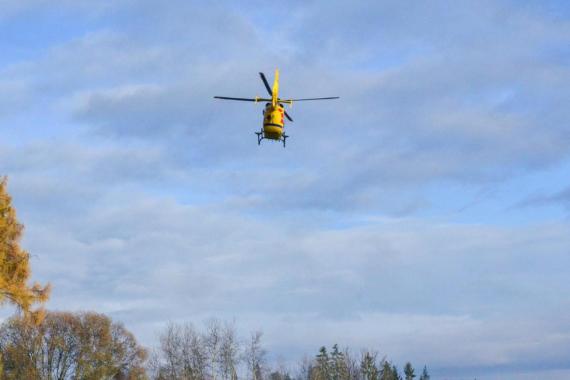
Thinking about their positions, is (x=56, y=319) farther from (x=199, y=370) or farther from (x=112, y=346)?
(x=199, y=370)

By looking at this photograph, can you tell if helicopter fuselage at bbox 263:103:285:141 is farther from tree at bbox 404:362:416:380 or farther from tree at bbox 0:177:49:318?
tree at bbox 404:362:416:380

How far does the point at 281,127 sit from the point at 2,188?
1226 inches

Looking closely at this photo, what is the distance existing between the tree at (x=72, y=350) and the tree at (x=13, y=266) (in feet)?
177

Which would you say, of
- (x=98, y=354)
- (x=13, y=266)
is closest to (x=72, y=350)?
(x=98, y=354)

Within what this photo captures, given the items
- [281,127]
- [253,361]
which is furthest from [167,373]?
[281,127]

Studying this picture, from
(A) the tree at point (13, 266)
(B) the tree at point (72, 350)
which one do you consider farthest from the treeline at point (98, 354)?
(A) the tree at point (13, 266)

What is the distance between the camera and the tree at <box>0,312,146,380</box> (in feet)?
273

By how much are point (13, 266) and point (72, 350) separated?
59247 mm

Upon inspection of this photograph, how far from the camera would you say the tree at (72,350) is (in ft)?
273

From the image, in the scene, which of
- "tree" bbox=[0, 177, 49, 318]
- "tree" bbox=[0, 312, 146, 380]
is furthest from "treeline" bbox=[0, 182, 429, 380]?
"tree" bbox=[0, 177, 49, 318]

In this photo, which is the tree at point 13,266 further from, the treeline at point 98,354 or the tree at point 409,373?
the tree at point 409,373

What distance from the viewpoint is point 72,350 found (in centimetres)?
8612

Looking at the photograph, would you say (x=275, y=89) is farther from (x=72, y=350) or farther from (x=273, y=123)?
(x=72, y=350)

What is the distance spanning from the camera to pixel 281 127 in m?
59.7
